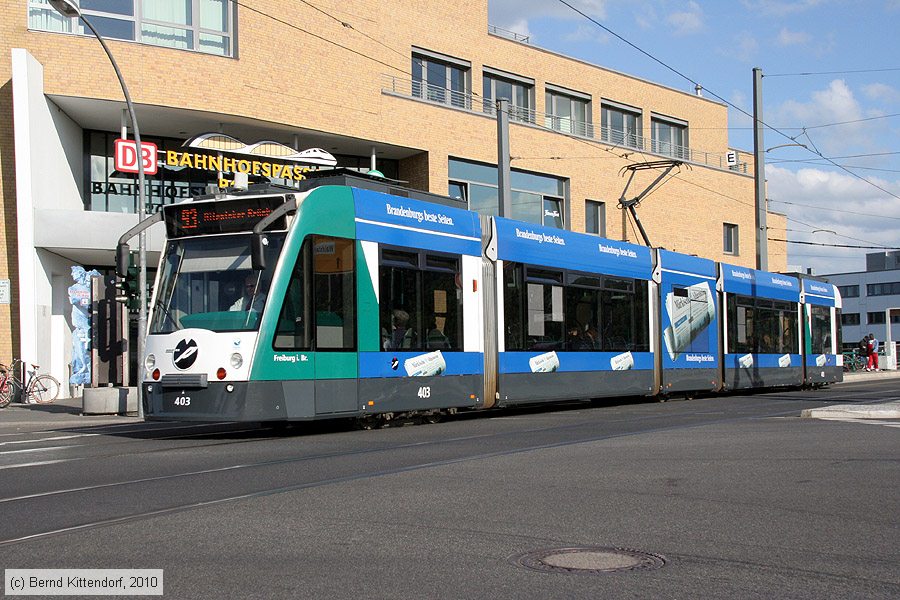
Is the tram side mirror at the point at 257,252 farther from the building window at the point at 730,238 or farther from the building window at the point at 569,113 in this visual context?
the building window at the point at 730,238

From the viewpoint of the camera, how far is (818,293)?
3278 cm

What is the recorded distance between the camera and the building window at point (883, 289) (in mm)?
112875

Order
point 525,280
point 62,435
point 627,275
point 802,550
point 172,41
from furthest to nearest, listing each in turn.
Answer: point 172,41, point 627,275, point 525,280, point 62,435, point 802,550

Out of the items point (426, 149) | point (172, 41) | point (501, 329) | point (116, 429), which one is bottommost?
point (116, 429)

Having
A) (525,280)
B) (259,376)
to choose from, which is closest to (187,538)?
(259,376)

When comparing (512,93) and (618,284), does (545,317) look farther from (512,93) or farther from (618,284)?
(512,93)

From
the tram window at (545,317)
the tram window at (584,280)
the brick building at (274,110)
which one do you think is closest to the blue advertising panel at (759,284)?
the tram window at (584,280)

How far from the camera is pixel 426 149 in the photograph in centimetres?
3588

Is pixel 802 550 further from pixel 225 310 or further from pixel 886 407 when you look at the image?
pixel 886 407

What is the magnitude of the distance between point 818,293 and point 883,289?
8884 cm

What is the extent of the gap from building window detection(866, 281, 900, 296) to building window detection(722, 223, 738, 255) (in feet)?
225

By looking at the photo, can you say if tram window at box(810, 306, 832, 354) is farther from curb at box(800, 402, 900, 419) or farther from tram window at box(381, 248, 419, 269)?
tram window at box(381, 248, 419, 269)

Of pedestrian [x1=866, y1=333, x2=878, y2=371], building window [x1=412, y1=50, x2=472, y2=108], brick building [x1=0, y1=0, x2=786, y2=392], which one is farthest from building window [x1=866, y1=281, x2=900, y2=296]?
building window [x1=412, y1=50, x2=472, y2=108]

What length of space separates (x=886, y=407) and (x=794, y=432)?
4.66m
